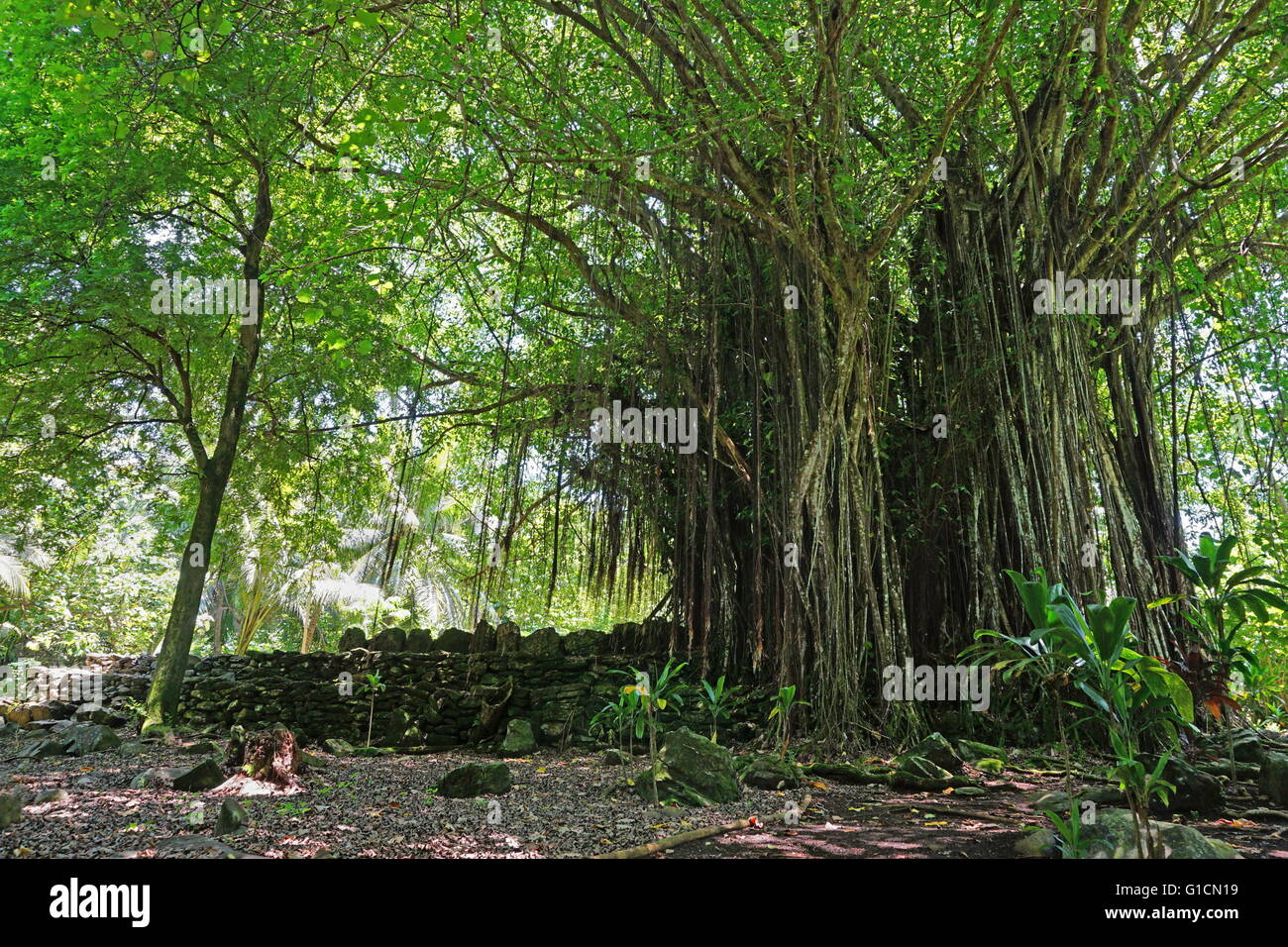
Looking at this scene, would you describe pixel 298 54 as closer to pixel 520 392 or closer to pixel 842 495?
pixel 520 392

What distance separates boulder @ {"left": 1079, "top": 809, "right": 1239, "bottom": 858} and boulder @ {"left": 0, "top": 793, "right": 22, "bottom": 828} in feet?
10.8

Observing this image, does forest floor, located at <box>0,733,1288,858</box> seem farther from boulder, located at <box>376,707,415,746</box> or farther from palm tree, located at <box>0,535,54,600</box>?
palm tree, located at <box>0,535,54,600</box>

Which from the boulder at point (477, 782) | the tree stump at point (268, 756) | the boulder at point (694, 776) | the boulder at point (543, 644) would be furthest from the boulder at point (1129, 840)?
the boulder at point (543, 644)

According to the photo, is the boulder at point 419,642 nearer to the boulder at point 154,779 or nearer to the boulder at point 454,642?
the boulder at point 454,642

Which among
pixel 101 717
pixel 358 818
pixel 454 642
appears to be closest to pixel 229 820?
pixel 358 818

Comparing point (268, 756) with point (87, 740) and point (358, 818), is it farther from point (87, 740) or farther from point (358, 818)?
point (87, 740)

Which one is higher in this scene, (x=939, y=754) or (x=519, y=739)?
(x=939, y=754)

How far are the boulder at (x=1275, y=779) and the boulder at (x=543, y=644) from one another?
15.2 ft

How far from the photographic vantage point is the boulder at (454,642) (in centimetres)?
656

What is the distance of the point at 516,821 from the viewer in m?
2.79

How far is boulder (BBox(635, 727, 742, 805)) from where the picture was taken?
309cm

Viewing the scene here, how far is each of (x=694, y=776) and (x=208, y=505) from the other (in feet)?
15.8

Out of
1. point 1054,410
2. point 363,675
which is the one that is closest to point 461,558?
point 363,675
